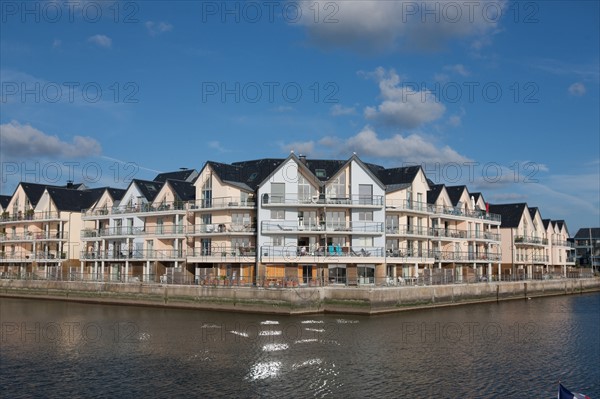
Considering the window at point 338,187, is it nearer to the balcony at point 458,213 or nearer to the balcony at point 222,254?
the balcony at point 222,254

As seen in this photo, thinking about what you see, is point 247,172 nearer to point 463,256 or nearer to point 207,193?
point 207,193

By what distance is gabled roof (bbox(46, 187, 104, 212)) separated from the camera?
82.1m

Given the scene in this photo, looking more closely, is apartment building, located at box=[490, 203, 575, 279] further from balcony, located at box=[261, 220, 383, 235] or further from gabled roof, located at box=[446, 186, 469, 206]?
balcony, located at box=[261, 220, 383, 235]

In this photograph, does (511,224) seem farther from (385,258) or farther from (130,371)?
(130,371)

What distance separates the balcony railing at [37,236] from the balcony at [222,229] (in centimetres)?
2409

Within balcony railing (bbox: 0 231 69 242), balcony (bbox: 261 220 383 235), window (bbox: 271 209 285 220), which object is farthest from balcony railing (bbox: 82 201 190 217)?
balcony (bbox: 261 220 383 235)

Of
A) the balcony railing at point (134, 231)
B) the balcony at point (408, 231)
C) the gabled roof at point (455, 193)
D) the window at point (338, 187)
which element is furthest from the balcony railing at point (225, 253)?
the gabled roof at point (455, 193)

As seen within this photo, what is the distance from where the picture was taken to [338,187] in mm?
62156

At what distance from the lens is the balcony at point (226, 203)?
62.1 m

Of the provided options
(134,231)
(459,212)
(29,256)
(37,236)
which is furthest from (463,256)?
(29,256)

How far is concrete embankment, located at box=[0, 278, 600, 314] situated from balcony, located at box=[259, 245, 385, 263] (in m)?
5.74

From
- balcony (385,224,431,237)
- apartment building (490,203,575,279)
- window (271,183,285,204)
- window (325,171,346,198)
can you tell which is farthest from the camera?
apartment building (490,203,575,279)

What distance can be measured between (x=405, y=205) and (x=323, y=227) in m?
10.2

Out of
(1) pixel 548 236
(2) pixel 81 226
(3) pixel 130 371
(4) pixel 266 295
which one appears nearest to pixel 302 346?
(3) pixel 130 371
